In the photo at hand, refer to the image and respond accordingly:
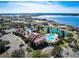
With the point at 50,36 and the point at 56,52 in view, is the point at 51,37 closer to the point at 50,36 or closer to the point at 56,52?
the point at 50,36

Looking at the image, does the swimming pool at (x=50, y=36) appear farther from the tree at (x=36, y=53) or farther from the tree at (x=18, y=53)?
the tree at (x=18, y=53)

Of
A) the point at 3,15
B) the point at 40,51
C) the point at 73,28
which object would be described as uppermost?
the point at 3,15

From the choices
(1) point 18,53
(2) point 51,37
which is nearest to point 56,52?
(2) point 51,37

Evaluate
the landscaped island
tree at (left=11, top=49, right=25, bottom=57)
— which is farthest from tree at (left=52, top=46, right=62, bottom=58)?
tree at (left=11, top=49, right=25, bottom=57)

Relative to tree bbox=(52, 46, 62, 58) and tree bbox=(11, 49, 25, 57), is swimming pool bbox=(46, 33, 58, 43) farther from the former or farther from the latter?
tree bbox=(11, 49, 25, 57)

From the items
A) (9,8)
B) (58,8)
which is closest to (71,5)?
(58,8)

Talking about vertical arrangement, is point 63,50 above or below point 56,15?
below

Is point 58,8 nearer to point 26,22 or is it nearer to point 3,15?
point 26,22

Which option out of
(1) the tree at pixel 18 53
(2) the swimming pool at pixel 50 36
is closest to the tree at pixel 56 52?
(2) the swimming pool at pixel 50 36
